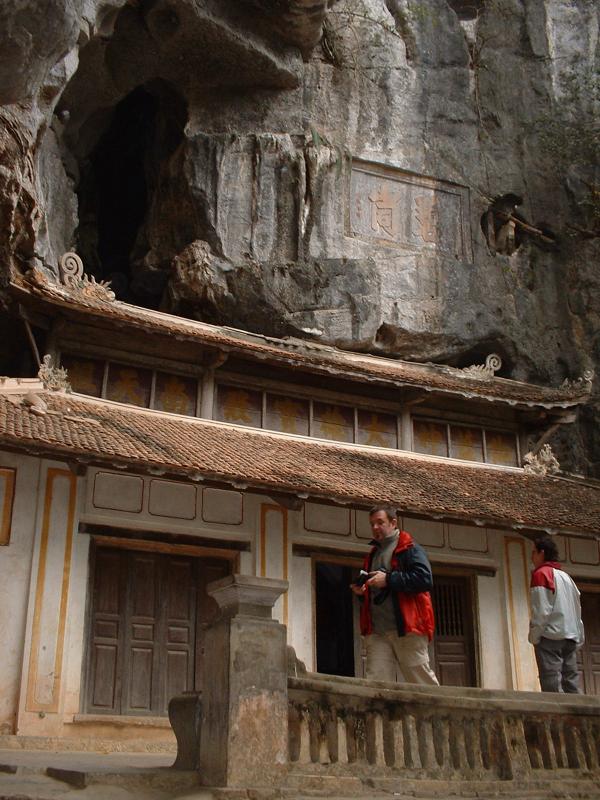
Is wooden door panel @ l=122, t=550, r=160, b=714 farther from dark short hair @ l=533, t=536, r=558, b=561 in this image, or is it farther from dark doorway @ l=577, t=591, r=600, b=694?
dark doorway @ l=577, t=591, r=600, b=694

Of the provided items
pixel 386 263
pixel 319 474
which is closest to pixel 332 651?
pixel 319 474

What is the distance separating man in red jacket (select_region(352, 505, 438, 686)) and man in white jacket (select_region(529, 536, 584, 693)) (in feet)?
3.88

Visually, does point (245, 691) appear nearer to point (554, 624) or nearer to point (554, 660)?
point (554, 624)

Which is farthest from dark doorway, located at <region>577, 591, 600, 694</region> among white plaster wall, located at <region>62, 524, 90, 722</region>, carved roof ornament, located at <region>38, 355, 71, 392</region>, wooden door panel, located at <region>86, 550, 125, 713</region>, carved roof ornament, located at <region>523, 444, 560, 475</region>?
carved roof ornament, located at <region>38, 355, 71, 392</region>

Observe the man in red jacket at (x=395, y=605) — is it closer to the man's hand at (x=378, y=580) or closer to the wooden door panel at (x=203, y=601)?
the man's hand at (x=378, y=580)

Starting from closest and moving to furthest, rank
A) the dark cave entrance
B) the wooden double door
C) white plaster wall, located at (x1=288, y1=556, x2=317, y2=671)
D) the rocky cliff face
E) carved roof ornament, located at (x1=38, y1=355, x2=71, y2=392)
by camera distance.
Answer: the wooden double door
white plaster wall, located at (x1=288, y1=556, x2=317, y2=671)
carved roof ornament, located at (x1=38, y1=355, x2=71, y2=392)
the rocky cliff face
the dark cave entrance

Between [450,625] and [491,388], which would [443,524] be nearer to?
[450,625]

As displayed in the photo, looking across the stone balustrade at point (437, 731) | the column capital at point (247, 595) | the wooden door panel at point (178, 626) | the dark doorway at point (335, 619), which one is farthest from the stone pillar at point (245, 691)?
the dark doorway at point (335, 619)

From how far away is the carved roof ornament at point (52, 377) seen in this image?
47.7 ft

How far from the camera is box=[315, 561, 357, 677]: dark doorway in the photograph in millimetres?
14977

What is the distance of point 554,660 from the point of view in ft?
27.9

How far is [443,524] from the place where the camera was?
50.3ft

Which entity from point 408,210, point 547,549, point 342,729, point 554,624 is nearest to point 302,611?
point 547,549

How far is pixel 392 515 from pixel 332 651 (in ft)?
33.1
